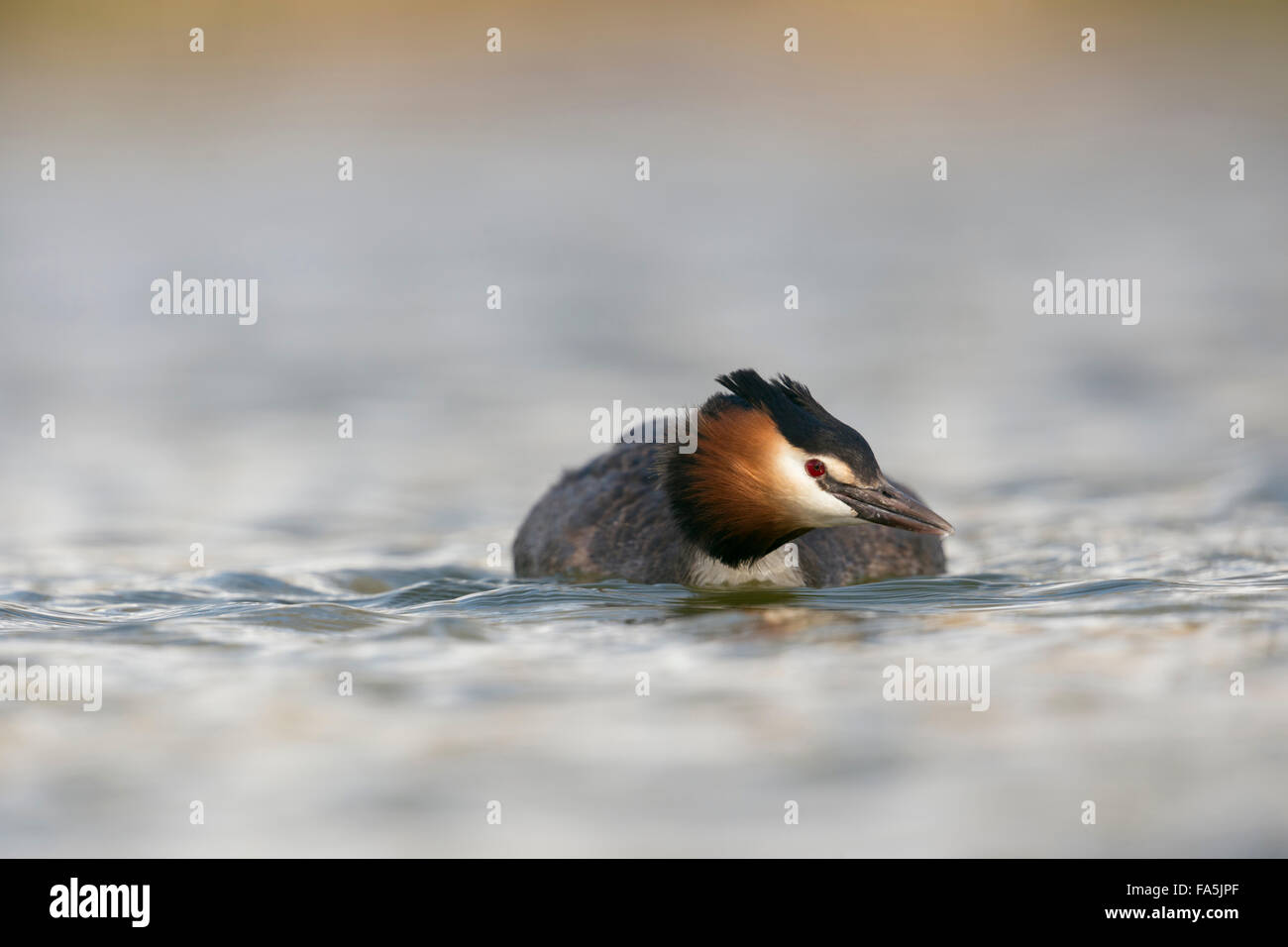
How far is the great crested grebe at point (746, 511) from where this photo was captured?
8961 mm

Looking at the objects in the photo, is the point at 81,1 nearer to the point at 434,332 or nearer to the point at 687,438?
the point at 434,332

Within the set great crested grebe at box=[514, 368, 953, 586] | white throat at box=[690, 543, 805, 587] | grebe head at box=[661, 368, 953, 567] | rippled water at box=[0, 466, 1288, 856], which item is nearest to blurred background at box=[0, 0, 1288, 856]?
rippled water at box=[0, 466, 1288, 856]

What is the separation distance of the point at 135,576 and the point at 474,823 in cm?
485

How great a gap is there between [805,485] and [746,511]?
0.41m

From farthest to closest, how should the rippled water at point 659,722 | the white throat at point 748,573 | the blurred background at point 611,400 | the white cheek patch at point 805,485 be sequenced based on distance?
the white throat at point 748,573, the white cheek patch at point 805,485, the blurred background at point 611,400, the rippled water at point 659,722

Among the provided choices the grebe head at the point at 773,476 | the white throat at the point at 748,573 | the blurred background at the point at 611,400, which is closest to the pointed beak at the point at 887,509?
the grebe head at the point at 773,476

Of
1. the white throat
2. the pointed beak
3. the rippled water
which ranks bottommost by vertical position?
the rippled water

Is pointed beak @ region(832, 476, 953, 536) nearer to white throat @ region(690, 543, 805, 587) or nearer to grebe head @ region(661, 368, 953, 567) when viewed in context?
grebe head @ region(661, 368, 953, 567)

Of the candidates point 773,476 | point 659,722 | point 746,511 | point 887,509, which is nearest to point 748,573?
point 746,511

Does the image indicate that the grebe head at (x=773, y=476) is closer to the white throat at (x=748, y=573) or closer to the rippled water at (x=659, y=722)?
the white throat at (x=748, y=573)

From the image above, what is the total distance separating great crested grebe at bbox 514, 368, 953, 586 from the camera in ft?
29.4

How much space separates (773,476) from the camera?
9.01 meters

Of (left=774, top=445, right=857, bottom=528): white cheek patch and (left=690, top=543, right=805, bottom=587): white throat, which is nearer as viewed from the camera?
(left=774, top=445, right=857, bottom=528): white cheek patch

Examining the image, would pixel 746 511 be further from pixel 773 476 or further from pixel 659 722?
pixel 659 722
